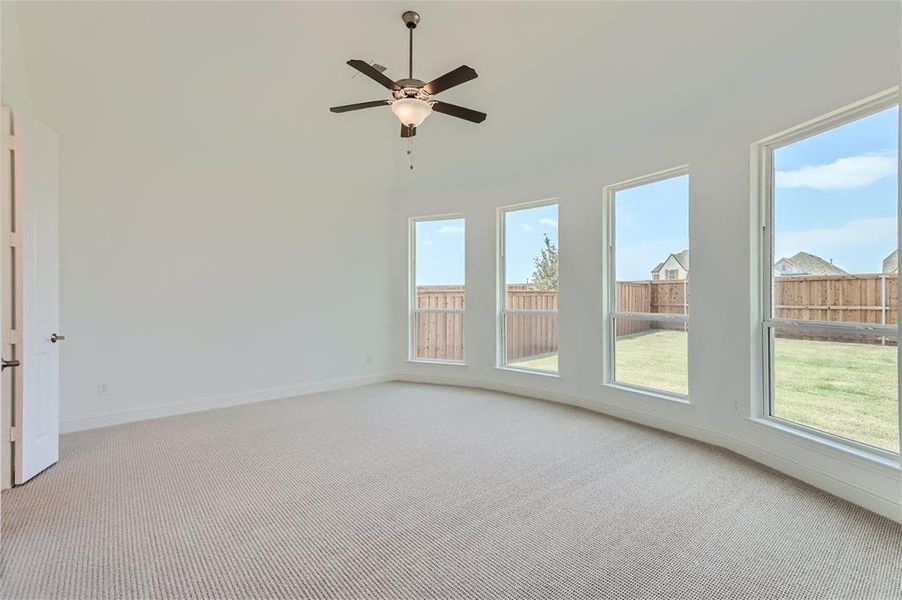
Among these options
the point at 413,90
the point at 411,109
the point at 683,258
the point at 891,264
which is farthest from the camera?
the point at 683,258

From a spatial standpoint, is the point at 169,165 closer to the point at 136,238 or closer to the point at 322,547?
the point at 136,238

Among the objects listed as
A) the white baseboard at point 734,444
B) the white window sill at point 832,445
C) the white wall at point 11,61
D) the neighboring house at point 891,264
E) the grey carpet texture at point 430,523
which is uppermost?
the white wall at point 11,61

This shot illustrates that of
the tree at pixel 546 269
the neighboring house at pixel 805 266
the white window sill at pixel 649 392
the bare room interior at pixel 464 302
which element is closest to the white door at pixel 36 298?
the bare room interior at pixel 464 302

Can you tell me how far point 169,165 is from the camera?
14.2ft

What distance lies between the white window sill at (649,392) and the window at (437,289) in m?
2.15

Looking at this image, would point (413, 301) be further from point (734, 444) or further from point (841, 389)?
point (841, 389)

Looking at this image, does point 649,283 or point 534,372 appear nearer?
point 649,283

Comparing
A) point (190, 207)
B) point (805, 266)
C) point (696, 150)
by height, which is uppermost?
point (696, 150)

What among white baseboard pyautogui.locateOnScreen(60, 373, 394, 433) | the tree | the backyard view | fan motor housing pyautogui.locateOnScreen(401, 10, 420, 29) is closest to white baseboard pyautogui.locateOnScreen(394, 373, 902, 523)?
the backyard view

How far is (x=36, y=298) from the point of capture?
114 inches

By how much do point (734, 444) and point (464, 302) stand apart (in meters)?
3.37

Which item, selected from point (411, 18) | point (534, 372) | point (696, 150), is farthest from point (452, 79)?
point (534, 372)

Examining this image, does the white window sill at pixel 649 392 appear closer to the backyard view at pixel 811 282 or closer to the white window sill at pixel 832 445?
the backyard view at pixel 811 282

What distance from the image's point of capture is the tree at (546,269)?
5.08 metres
